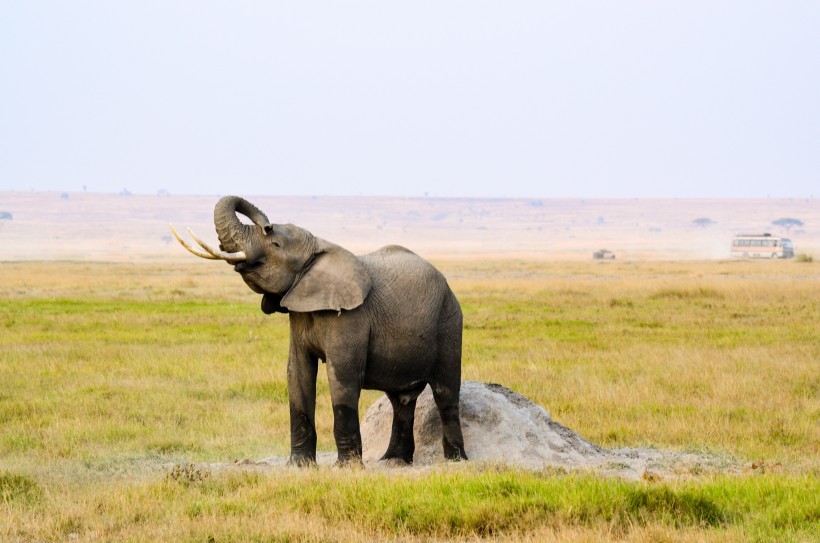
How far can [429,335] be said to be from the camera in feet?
34.0

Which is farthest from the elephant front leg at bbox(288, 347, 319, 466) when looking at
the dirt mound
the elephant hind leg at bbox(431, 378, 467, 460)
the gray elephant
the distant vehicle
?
the distant vehicle

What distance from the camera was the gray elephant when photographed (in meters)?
9.80

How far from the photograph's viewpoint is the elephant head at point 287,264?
9.67 m

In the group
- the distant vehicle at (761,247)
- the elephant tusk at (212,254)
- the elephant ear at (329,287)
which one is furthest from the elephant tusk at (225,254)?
the distant vehicle at (761,247)

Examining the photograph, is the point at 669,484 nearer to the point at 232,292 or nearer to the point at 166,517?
the point at 166,517

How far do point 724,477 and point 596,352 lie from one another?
455 inches

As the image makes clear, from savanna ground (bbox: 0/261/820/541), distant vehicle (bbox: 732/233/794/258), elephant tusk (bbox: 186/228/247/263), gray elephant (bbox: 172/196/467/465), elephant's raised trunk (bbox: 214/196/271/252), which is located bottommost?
distant vehicle (bbox: 732/233/794/258)

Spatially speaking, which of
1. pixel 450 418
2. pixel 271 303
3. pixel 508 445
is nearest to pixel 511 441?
pixel 508 445

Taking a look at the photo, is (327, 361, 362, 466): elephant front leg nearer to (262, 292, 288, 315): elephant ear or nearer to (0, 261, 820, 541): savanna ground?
(0, 261, 820, 541): savanna ground

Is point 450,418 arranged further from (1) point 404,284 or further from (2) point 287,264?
(2) point 287,264

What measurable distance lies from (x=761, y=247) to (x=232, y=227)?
80953 mm

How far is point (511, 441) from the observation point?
11203 millimetres

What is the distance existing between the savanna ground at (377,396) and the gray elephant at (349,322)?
78cm

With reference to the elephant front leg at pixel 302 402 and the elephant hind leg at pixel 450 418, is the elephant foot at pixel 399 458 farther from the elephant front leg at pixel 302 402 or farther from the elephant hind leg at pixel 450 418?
the elephant front leg at pixel 302 402
